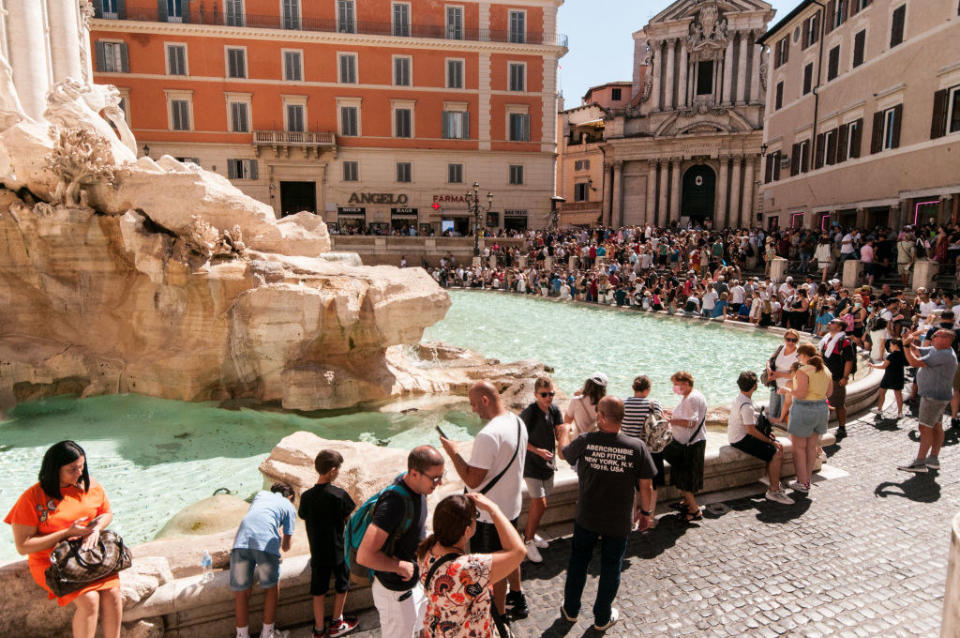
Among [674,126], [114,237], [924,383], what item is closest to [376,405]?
[114,237]

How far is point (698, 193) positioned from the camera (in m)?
36.4

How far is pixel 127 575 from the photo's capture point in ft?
11.2

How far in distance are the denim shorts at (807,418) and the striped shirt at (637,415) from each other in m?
1.64

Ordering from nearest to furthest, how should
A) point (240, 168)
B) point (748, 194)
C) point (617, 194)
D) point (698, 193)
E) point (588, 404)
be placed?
point (588, 404)
point (240, 168)
point (748, 194)
point (698, 193)
point (617, 194)

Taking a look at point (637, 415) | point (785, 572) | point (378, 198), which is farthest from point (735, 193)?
point (785, 572)

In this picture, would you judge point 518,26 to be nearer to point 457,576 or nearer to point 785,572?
point 785,572

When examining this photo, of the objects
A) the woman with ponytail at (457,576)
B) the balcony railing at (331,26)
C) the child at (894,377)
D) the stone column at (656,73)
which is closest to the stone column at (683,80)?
the stone column at (656,73)

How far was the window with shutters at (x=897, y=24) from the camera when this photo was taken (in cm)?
1827

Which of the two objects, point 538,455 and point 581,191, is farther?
point 581,191

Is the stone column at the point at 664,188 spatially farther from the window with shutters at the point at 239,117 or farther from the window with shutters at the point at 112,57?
the window with shutters at the point at 112,57

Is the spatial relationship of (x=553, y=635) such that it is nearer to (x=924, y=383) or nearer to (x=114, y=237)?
(x=924, y=383)

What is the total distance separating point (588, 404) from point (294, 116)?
3270cm

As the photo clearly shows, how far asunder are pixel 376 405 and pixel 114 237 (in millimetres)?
4760

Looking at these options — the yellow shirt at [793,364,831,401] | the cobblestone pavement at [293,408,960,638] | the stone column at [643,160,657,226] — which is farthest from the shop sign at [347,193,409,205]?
the cobblestone pavement at [293,408,960,638]
